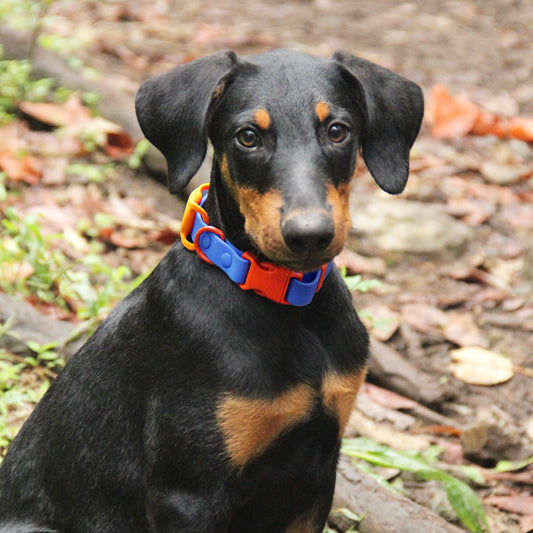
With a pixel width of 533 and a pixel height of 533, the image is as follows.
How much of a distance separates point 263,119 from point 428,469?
1866 mm

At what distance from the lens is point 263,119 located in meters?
2.74

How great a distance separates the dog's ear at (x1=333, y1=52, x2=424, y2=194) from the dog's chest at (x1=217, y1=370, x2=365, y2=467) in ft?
2.57

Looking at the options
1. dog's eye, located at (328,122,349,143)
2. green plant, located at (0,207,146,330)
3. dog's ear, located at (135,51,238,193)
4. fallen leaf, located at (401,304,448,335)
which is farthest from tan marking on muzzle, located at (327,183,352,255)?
fallen leaf, located at (401,304,448,335)

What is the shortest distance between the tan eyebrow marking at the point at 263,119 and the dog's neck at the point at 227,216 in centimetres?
27

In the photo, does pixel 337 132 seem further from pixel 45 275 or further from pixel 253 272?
pixel 45 275

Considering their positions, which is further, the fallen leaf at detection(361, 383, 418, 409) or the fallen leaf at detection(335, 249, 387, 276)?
the fallen leaf at detection(335, 249, 387, 276)

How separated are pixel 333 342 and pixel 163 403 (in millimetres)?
639

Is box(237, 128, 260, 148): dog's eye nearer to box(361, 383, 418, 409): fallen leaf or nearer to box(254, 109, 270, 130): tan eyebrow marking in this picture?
box(254, 109, 270, 130): tan eyebrow marking

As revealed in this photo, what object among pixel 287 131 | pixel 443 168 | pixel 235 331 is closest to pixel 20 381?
pixel 235 331

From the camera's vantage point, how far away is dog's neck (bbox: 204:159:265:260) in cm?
291

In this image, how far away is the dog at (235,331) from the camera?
275 cm

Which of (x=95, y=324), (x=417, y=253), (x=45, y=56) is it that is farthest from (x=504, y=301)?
(x=45, y=56)

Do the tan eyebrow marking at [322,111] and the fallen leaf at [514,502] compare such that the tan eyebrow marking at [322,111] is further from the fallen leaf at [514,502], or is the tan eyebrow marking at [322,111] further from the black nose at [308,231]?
the fallen leaf at [514,502]

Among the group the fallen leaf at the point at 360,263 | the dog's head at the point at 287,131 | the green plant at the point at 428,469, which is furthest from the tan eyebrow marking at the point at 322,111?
the fallen leaf at the point at 360,263
